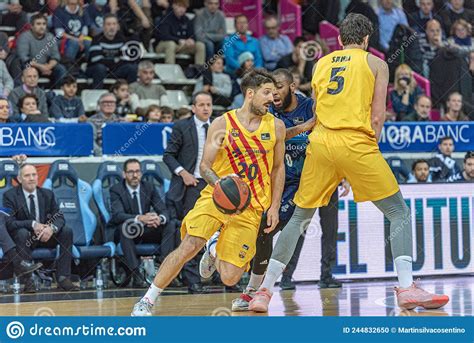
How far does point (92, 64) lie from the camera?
45.4 feet

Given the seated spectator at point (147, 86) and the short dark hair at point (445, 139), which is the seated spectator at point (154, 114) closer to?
the seated spectator at point (147, 86)

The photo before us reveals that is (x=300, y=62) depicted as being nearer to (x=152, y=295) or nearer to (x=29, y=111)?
(x=29, y=111)

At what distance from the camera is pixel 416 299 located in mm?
7512

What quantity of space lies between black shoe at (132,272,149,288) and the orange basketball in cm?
380

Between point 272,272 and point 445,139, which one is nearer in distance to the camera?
point 272,272

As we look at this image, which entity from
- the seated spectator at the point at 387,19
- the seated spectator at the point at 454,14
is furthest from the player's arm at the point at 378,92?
the seated spectator at the point at 454,14

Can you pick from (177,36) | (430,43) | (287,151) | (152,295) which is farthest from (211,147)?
(430,43)

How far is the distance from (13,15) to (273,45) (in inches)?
139

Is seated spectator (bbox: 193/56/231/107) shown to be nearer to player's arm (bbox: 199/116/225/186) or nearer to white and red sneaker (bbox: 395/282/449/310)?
player's arm (bbox: 199/116/225/186)

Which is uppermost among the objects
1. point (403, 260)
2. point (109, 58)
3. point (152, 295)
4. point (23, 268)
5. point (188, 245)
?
point (109, 58)

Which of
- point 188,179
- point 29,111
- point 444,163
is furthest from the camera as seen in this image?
point 444,163

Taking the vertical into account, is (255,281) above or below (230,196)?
below

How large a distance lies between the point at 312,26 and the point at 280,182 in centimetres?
862
